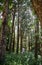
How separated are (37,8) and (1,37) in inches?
330

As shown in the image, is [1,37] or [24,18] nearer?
[1,37]

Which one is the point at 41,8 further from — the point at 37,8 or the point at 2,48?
the point at 2,48

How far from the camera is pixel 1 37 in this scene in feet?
34.0

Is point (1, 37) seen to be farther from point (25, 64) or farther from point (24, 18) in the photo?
point (24, 18)

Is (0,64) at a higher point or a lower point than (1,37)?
lower

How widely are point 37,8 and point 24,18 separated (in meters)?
26.7

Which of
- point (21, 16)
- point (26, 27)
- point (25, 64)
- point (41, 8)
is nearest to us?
point (41, 8)

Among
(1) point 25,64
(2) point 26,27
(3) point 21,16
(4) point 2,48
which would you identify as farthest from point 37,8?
(2) point 26,27

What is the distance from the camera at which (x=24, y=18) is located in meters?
28.7

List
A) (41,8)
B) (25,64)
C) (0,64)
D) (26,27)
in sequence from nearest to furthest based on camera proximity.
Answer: (41,8), (0,64), (25,64), (26,27)

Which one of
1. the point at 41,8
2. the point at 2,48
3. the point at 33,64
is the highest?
the point at 41,8

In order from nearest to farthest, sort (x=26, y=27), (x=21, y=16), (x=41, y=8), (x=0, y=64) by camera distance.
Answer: (x=41, y=8), (x=0, y=64), (x=21, y=16), (x=26, y=27)

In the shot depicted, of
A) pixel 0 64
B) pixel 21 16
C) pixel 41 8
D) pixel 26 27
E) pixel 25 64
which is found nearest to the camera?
pixel 41 8

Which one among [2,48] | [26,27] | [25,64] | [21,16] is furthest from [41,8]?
[26,27]
